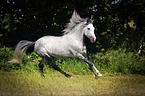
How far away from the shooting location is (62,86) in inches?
127

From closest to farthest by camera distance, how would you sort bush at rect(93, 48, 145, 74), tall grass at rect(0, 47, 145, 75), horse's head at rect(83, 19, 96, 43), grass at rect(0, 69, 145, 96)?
1. grass at rect(0, 69, 145, 96)
2. horse's head at rect(83, 19, 96, 43)
3. tall grass at rect(0, 47, 145, 75)
4. bush at rect(93, 48, 145, 74)

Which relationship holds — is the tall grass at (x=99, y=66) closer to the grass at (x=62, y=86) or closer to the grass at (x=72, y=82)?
the grass at (x=72, y=82)

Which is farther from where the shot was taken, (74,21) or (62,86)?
(74,21)

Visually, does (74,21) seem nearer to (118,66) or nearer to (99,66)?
(99,66)

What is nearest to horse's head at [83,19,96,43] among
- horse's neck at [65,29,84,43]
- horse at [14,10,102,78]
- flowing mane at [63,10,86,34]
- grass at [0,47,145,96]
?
horse at [14,10,102,78]

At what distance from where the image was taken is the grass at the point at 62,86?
3.06 metres

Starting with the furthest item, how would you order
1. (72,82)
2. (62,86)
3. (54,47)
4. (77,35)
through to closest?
(77,35) → (54,47) → (72,82) → (62,86)

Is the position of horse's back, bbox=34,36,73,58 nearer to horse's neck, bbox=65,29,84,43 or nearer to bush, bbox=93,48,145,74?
horse's neck, bbox=65,29,84,43

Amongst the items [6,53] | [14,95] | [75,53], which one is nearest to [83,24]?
[75,53]

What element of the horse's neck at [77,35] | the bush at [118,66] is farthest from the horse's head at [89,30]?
the bush at [118,66]

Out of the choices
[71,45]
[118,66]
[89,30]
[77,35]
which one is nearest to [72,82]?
[71,45]

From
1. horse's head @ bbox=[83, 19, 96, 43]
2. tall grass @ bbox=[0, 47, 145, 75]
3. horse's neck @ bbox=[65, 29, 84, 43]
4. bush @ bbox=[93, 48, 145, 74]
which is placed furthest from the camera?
bush @ bbox=[93, 48, 145, 74]

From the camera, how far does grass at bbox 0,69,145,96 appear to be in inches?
121

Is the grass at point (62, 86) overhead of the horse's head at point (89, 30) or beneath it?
beneath
